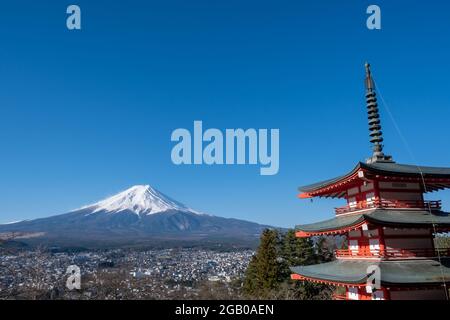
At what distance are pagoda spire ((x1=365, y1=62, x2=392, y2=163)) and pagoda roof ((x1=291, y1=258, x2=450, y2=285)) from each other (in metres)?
5.53

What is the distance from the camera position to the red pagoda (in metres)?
15.0

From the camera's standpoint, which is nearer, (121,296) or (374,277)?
(374,277)

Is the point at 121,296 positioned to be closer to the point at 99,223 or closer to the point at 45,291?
the point at 45,291

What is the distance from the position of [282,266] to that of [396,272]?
82.3ft

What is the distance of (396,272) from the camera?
14922mm

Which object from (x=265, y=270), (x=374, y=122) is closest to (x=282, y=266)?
(x=265, y=270)

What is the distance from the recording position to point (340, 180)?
700 inches

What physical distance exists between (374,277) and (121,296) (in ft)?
77.2

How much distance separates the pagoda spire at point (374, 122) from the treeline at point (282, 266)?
1913cm

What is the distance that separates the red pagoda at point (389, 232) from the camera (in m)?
15.0

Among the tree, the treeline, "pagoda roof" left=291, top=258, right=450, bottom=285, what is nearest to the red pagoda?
"pagoda roof" left=291, top=258, right=450, bottom=285
